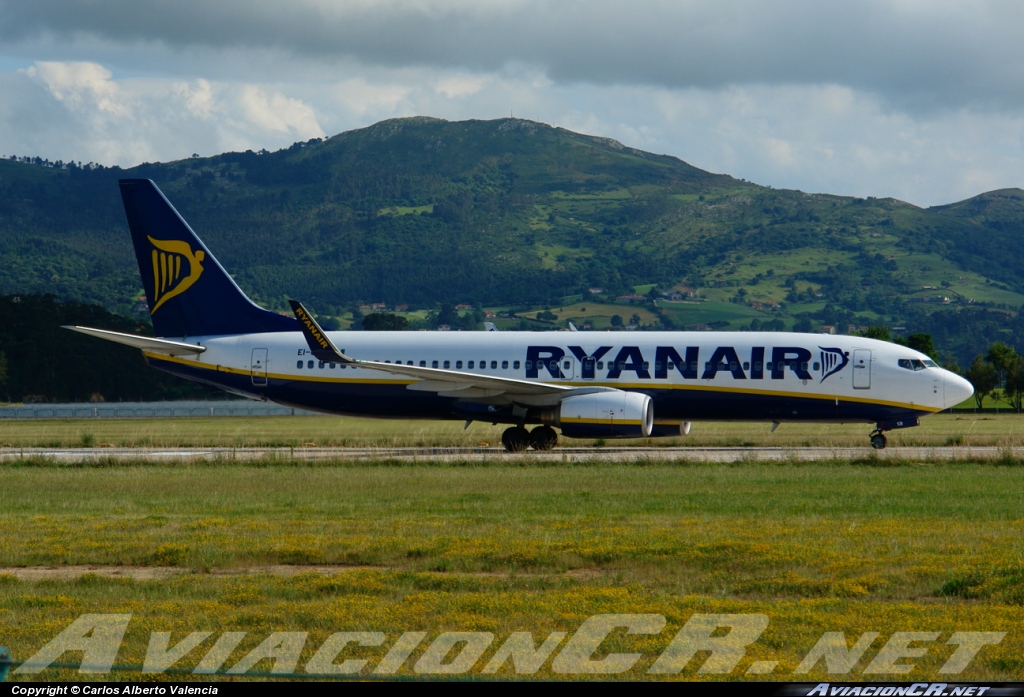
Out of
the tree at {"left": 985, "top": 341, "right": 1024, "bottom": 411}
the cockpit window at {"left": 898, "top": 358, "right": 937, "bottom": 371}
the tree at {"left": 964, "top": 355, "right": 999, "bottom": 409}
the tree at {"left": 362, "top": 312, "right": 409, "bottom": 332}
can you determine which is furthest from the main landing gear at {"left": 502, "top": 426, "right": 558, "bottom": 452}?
the tree at {"left": 362, "top": 312, "right": 409, "bottom": 332}

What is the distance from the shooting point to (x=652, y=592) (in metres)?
12.2

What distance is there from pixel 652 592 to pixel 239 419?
53.7m

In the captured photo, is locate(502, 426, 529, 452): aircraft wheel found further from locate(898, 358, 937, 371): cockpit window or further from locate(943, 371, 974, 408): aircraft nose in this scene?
locate(943, 371, 974, 408): aircraft nose

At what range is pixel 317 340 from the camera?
1304 inches

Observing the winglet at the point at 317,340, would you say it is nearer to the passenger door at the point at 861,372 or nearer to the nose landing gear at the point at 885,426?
the passenger door at the point at 861,372

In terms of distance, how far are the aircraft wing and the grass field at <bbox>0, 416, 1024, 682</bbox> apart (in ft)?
27.0

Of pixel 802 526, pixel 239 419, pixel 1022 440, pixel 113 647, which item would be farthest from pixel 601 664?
pixel 239 419

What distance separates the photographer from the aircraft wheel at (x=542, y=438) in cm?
3453

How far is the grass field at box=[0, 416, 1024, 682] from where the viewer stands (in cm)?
993

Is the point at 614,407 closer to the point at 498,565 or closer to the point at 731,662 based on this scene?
the point at 498,565

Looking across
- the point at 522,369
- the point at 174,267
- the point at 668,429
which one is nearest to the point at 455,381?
the point at 522,369

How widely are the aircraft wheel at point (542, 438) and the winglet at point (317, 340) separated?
225 inches

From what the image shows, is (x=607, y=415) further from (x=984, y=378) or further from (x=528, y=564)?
(x=984, y=378)

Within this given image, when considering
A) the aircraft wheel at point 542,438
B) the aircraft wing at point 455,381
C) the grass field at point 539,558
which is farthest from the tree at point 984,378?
the grass field at point 539,558
